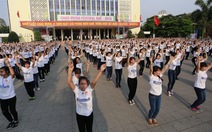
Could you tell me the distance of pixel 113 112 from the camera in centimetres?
462

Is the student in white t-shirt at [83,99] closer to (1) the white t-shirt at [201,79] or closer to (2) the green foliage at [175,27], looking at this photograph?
(1) the white t-shirt at [201,79]

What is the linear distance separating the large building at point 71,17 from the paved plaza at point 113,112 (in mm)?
30675

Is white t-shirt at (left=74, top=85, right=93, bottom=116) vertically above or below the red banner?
below

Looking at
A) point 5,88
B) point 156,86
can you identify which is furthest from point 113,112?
point 5,88

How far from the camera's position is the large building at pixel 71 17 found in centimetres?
3762

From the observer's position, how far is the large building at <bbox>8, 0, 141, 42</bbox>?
3762cm

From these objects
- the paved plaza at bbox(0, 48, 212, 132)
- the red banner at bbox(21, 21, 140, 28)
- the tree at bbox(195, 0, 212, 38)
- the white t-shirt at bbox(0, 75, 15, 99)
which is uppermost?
the tree at bbox(195, 0, 212, 38)

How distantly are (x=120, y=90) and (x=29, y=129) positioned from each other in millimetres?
3770

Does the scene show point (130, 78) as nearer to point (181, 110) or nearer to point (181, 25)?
point (181, 110)

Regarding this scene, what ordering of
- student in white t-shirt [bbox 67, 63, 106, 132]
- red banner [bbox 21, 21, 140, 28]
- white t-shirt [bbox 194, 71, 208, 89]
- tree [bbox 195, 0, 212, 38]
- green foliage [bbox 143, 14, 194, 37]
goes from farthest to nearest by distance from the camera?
green foliage [bbox 143, 14, 194, 37]
red banner [bbox 21, 21, 140, 28]
tree [bbox 195, 0, 212, 38]
white t-shirt [bbox 194, 71, 208, 89]
student in white t-shirt [bbox 67, 63, 106, 132]

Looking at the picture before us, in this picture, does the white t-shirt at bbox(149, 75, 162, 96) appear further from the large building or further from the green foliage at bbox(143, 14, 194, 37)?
the green foliage at bbox(143, 14, 194, 37)

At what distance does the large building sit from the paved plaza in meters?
30.7

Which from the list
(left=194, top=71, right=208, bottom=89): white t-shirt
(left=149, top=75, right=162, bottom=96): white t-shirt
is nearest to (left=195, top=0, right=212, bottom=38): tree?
(left=194, top=71, right=208, bottom=89): white t-shirt

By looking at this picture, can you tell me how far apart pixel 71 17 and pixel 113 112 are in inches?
1431
